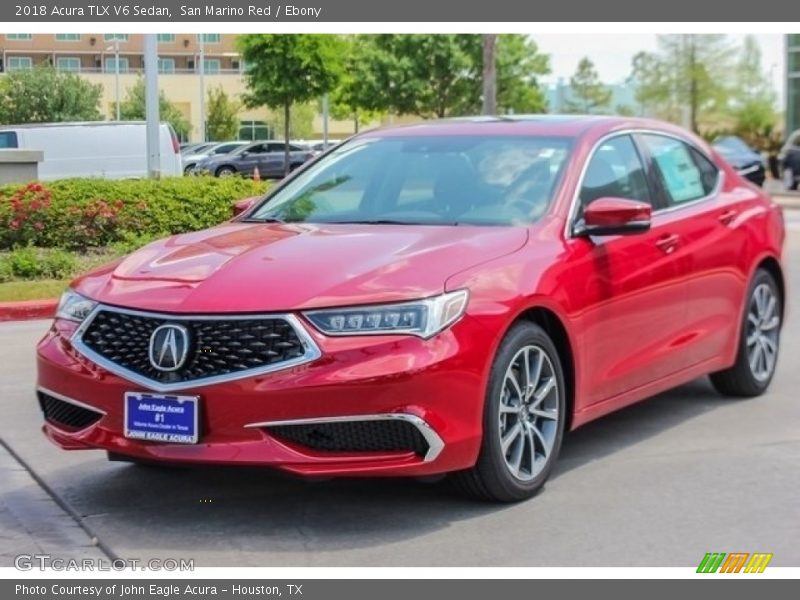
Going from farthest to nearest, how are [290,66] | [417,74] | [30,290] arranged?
[417,74], [290,66], [30,290]

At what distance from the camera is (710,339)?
688cm

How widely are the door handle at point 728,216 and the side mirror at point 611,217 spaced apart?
50.3 inches

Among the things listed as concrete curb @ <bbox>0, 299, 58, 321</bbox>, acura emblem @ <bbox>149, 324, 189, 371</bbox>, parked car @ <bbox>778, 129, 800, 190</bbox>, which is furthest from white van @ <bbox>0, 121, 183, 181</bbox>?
acura emblem @ <bbox>149, 324, 189, 371</bbox>

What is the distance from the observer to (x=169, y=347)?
4867 mm

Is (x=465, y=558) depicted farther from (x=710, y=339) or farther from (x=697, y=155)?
(x=697, y=155)

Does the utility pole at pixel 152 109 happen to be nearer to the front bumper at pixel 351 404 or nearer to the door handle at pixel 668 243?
the door handle at pixel 668 243

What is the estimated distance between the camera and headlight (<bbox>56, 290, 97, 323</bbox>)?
17.3ft

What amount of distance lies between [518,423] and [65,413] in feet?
6.05

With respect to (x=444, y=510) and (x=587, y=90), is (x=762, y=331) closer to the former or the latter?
(x=444, y=510)

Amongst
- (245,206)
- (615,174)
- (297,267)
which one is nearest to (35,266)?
(245,206)

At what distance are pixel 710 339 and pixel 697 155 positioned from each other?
1110 millimetres

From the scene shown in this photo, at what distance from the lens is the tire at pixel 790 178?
3250cm
